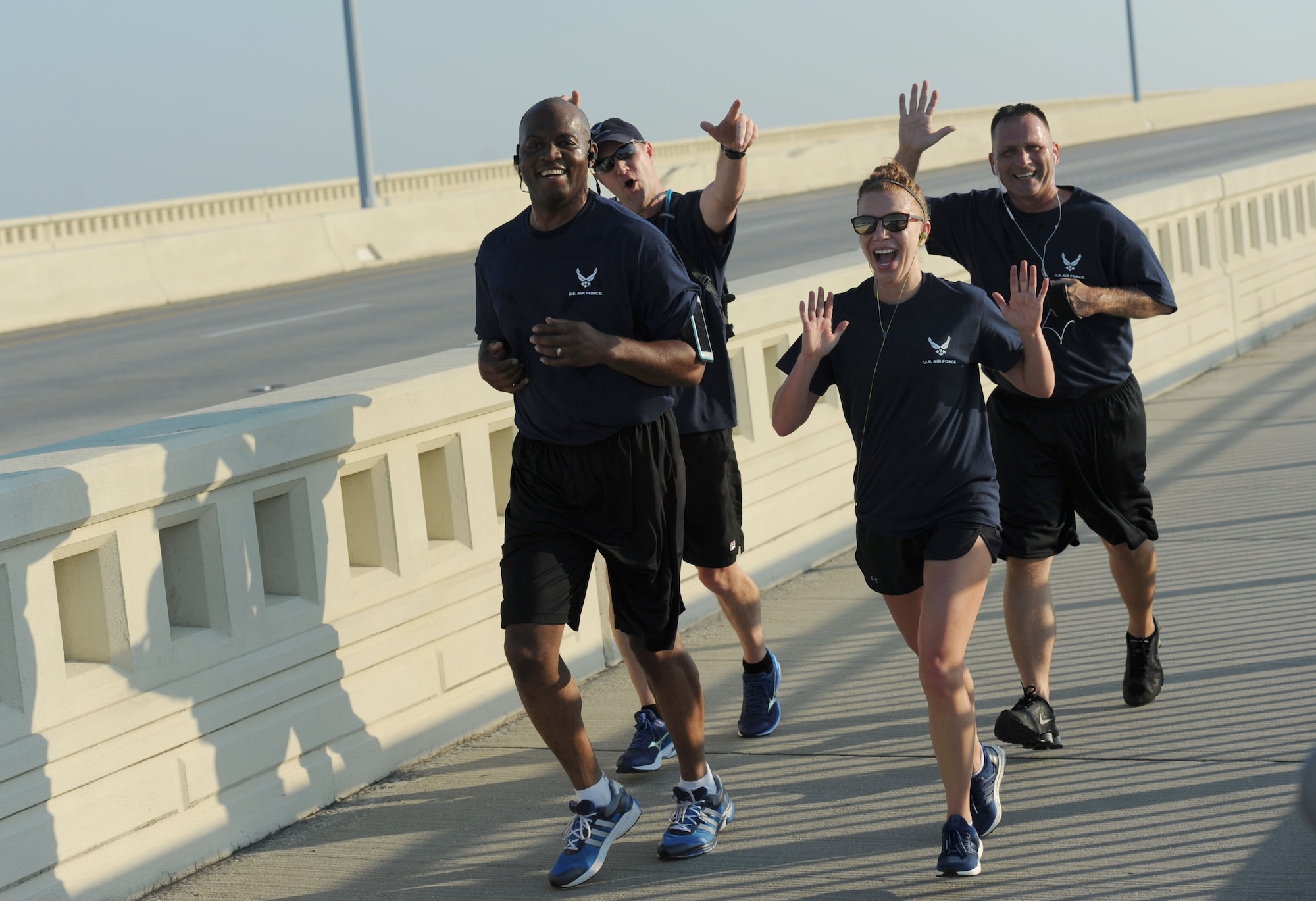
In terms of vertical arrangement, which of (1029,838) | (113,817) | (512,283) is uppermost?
(512,283)

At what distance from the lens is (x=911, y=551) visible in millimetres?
4434

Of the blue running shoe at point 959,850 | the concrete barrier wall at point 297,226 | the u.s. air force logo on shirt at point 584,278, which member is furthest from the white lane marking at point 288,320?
the blue running shoe at point 959,850

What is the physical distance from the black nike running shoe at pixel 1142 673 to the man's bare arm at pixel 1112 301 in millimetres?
1073

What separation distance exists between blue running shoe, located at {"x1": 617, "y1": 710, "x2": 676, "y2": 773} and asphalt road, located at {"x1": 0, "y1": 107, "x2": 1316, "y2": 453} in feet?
21.8

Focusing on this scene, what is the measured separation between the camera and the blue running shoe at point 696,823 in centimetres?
449

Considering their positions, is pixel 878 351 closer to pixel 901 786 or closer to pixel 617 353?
pixel 617 353

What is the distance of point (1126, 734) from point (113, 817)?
9.82 ft

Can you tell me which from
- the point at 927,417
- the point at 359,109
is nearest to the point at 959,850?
the point at 927,417

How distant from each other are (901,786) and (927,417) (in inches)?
47.3

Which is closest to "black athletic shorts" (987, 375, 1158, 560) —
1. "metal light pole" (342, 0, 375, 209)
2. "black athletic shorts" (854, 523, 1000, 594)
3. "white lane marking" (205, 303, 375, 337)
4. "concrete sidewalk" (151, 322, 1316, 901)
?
"concrete sidewalk" (151, 322, 1316, 901)

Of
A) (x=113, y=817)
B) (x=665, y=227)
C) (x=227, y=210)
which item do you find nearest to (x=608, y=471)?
(x=665, y=227)

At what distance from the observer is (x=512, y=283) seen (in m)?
4.46

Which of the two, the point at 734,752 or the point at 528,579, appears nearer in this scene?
the point at 528,579

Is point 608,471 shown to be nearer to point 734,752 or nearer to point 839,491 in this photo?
point 734,752
